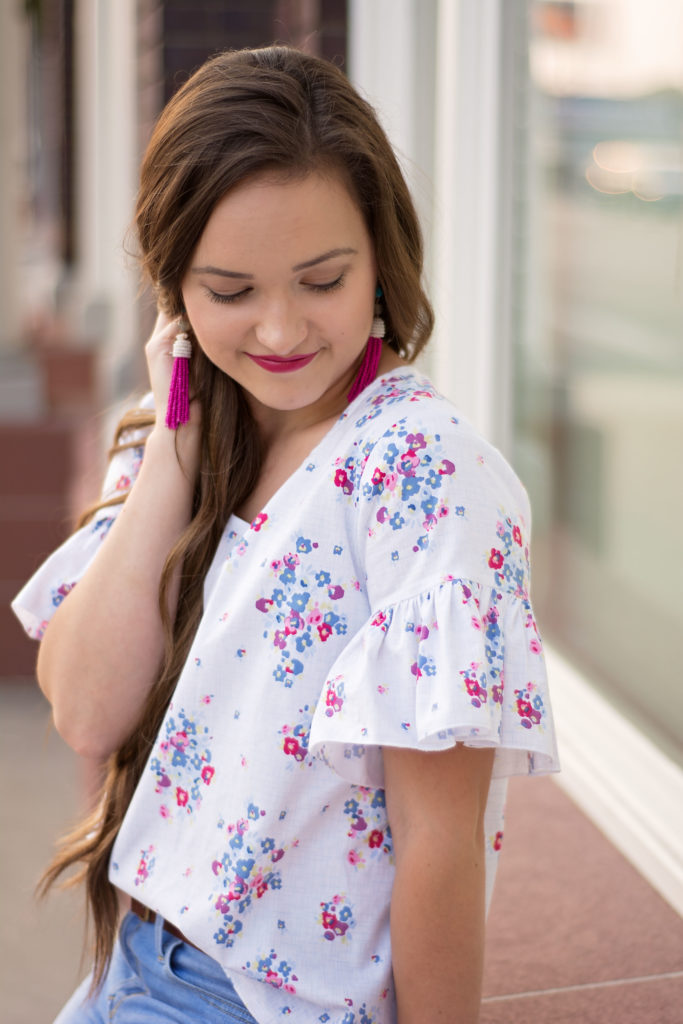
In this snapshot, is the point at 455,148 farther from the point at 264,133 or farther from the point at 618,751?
the point at 264,133

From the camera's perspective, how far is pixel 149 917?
134cm

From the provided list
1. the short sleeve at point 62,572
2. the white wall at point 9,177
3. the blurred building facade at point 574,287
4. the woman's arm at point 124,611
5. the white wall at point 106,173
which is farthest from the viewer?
the white wall at point 9,177

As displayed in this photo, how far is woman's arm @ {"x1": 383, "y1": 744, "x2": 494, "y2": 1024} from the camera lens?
1085 mm

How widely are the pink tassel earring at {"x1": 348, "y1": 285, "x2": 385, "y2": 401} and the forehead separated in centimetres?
14

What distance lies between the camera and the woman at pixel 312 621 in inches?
42.6

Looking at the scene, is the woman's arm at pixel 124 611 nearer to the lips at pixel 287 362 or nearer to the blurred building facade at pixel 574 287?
the lips at pixel 287 362

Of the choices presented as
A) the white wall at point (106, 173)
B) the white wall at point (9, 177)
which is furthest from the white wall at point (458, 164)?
the white wall at point (9, 177)

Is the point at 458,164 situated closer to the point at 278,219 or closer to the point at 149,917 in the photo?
the point at 278,219

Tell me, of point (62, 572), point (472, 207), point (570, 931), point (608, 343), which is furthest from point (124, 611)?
point (472, 207)

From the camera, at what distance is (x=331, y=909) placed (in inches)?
46.1

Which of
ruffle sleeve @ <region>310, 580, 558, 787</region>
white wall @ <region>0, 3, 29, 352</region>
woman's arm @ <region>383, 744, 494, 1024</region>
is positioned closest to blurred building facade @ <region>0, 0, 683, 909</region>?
ruffle sleeve @ <region>310, 580, 558, 787</region>

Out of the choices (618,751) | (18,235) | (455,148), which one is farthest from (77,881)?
(18,235)

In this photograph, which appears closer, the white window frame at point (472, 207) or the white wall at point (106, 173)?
the white window frame at point (472, 207)

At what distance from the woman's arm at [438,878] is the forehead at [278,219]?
50 centimetres
